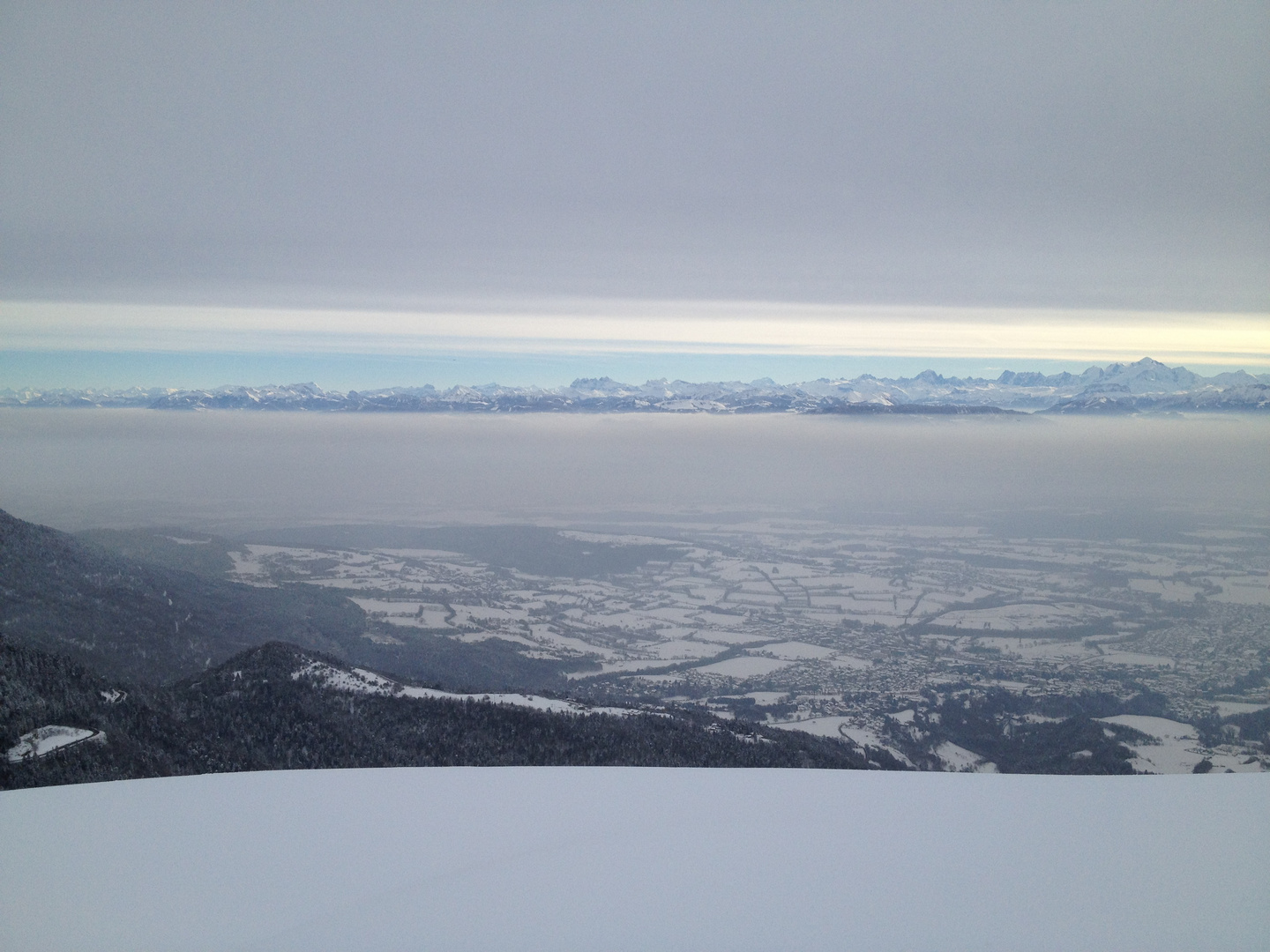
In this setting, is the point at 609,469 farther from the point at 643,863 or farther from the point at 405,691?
the point at 643,863

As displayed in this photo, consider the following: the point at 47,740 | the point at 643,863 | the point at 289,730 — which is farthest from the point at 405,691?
the point at 643,863

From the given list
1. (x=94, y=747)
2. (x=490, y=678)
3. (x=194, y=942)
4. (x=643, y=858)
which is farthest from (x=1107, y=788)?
(x=490, y=678)

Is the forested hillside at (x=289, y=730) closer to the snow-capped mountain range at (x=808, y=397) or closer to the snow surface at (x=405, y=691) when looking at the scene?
the snow surface at (x=405, y=691)

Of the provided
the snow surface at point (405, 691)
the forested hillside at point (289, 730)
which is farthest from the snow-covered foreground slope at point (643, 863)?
the snow surface at point (405, 691)

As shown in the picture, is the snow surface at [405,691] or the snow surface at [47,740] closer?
the snow surface at [47,740]

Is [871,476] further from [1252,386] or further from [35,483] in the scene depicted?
[35,483]
